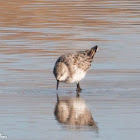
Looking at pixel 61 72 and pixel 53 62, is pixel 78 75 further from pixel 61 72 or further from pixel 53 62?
pixel 53 62

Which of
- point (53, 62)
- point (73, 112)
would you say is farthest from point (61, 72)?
point (53, 62)

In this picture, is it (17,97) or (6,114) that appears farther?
(17,97)

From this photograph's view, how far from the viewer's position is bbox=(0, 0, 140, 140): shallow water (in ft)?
32.8

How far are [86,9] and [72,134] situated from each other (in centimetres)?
1770

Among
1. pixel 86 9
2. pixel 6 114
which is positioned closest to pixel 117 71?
pixel 6 114

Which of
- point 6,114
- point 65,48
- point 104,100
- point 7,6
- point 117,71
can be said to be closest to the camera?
point 6,114

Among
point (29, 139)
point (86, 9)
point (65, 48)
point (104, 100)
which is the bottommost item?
point (29, 139)

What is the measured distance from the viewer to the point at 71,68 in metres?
12.9

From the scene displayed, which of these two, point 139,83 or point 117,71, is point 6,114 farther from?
point 117,71

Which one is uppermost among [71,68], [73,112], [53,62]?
[53,62]

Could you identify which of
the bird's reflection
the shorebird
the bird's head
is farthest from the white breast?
the bird's reflection

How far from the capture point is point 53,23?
908 inches

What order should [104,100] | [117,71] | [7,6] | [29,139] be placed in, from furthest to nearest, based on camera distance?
[7,6], [117,71], [104,100], [29,139]

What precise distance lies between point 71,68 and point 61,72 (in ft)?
1.20
